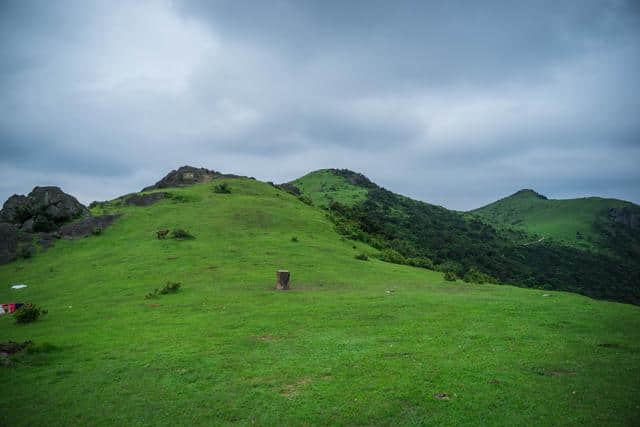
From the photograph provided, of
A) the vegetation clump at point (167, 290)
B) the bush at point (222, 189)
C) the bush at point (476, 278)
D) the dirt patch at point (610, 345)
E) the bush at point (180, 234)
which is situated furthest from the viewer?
the bush at point (222, 189)

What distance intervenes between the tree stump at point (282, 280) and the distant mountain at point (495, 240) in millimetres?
27478

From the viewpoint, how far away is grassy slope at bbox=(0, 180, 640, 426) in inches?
430

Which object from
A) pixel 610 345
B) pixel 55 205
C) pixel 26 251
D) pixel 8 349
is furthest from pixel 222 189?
pixel 610 345

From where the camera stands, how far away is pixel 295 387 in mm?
12359

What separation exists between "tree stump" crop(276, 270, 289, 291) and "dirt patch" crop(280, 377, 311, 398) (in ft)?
50.9

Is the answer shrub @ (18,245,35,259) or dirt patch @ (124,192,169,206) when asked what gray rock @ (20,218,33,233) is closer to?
shrub @ (18,245,35,259)

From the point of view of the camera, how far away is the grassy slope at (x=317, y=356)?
10914 mm

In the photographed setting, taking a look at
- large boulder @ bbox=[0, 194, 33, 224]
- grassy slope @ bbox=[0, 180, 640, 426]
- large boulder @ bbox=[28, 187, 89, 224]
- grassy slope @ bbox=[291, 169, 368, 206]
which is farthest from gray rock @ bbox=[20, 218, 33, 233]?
grassy slope @ bbox=[291, 169, 368, 206]

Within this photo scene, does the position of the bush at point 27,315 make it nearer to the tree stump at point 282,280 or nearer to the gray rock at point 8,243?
the tree stump at point 282,280

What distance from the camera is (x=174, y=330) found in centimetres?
1914

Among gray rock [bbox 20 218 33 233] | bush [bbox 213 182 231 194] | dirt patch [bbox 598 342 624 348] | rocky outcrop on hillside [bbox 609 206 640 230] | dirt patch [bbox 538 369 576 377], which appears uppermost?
rocky outcrop on hillside [bbox 609 206 640 230]

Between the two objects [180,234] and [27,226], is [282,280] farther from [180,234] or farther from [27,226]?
[27,226]

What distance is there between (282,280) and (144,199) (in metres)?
44.7

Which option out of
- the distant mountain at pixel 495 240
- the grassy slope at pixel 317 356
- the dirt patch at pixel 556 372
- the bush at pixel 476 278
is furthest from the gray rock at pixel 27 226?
the dirt patch at pixel 556 372
